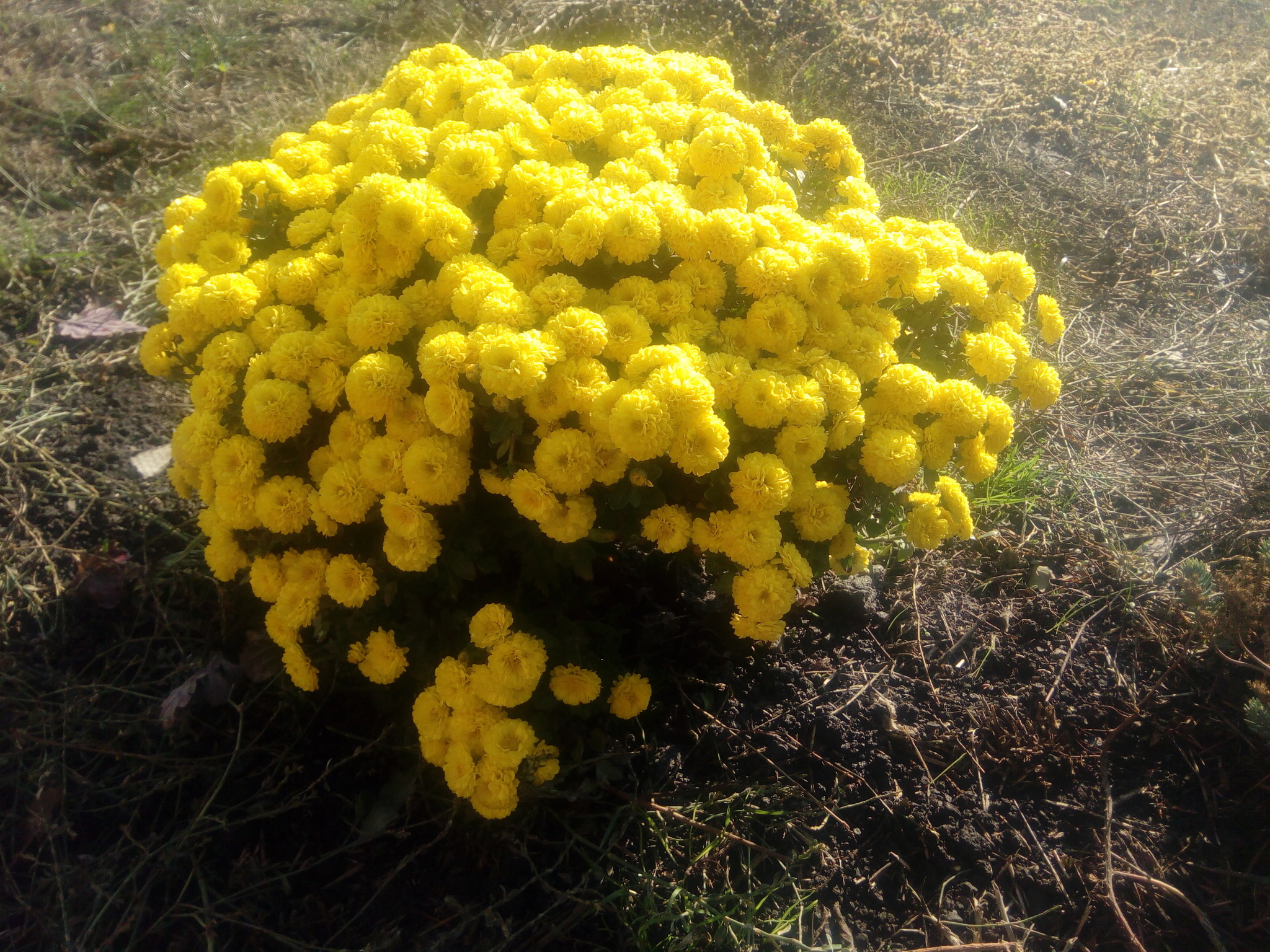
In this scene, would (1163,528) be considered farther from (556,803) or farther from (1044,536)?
(556,803)

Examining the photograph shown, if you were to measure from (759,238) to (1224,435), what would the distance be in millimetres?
2758

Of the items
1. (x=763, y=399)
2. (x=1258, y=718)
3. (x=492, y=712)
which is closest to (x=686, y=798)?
(x=492, y=712)

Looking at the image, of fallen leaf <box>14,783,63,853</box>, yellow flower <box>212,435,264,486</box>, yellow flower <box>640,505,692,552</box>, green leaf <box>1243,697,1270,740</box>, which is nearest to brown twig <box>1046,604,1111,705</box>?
green leaf <box>1243,697,1270,740</box>

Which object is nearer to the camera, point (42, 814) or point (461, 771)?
point (461, 771)

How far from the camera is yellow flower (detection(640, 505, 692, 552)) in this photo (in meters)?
1.94

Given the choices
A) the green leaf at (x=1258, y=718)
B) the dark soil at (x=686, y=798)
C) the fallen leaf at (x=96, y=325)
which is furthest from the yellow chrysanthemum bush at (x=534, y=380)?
the fallen leaf at (x=96, y=325)

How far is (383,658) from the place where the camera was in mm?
2062

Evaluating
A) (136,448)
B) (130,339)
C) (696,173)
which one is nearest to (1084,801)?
(696,173)

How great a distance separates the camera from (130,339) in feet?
11.3

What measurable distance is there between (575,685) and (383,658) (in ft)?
1.73

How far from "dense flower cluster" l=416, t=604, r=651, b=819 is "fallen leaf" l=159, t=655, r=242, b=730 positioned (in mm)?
868

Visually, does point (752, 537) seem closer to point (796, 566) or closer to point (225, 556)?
point (796, 566)

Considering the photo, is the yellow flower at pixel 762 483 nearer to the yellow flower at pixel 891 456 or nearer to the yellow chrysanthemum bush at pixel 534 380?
the yellow chrysanthemum bush at pixel 534 380

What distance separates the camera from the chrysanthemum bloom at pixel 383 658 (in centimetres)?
206
